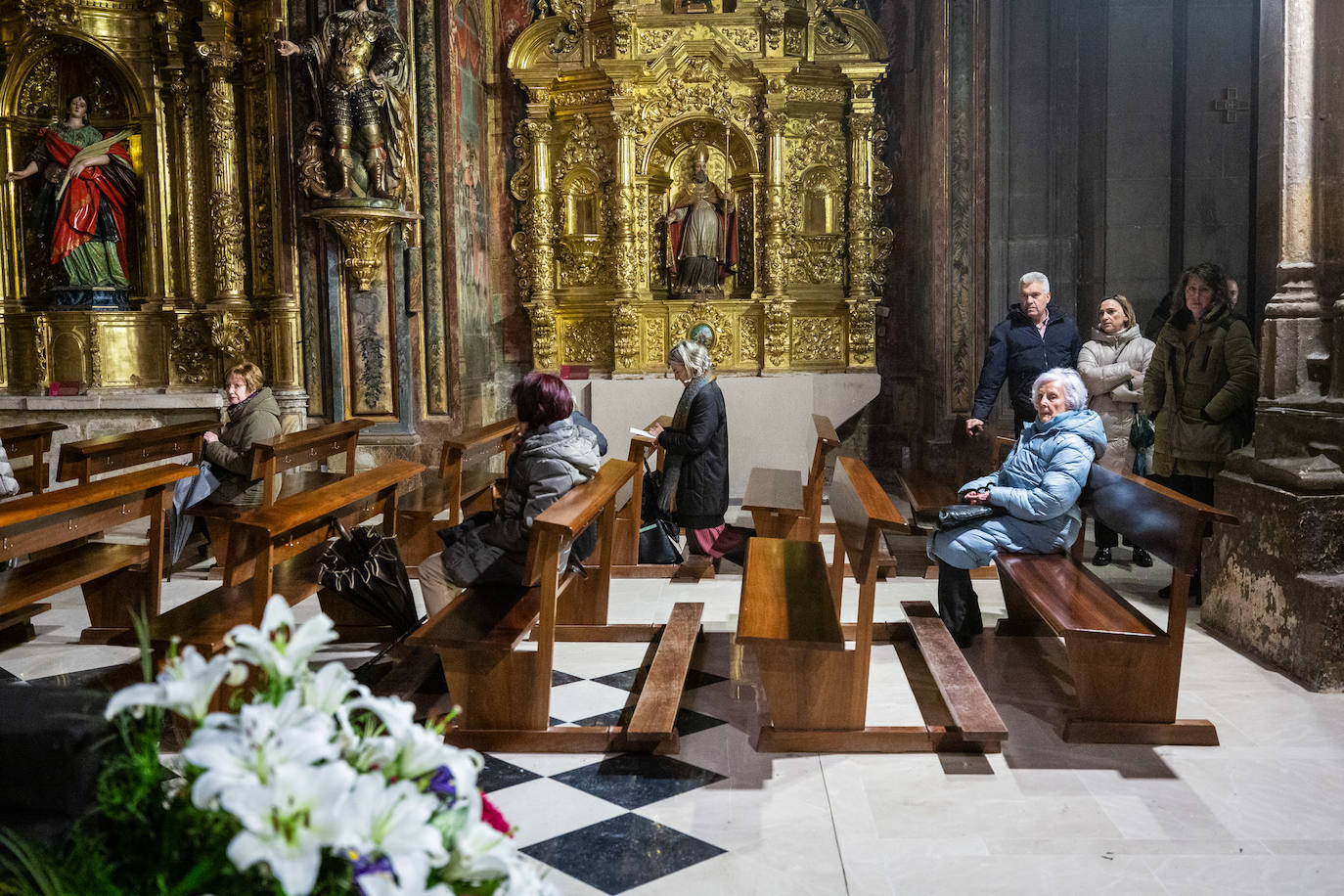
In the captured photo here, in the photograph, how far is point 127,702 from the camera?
117cm

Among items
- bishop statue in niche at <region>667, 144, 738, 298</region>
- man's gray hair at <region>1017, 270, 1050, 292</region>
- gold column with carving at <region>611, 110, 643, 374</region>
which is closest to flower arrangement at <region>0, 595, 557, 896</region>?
man's gray hair at <region>1017, 270, 1050, 292</region>

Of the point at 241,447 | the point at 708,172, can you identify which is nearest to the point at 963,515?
the point at 241,447

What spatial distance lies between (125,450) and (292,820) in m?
6.13

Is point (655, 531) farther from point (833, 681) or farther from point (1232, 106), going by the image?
point (1232, 106)

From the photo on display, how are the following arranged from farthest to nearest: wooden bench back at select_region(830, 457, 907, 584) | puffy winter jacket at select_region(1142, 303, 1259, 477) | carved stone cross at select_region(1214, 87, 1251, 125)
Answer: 1. carved stone cross at select_region(1214, 87, 1251, 125)
2. puffy winter jacket at select_region(1142, 303, 1259, 477)
3. wooden bench back at select_region(830, 457, 907, 584)

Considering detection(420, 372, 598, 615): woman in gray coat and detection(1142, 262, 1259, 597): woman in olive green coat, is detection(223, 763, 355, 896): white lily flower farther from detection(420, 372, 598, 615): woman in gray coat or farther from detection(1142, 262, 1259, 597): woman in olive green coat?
detection(1142, 262, 1259, 597): woman in olive green coat

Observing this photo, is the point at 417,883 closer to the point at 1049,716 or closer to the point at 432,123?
the point at 1049,716

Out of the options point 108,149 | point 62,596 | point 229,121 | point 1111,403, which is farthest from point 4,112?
point 1111,403

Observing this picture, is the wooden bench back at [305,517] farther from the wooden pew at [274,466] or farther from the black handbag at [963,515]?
the black handbag at [963,515]

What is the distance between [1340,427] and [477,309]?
7.48 metres

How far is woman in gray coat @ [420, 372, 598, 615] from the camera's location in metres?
4.34

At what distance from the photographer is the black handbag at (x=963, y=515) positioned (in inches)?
183

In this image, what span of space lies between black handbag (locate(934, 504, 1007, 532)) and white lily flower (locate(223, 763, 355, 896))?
12.6 feet

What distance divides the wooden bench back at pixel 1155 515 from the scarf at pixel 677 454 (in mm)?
2460
